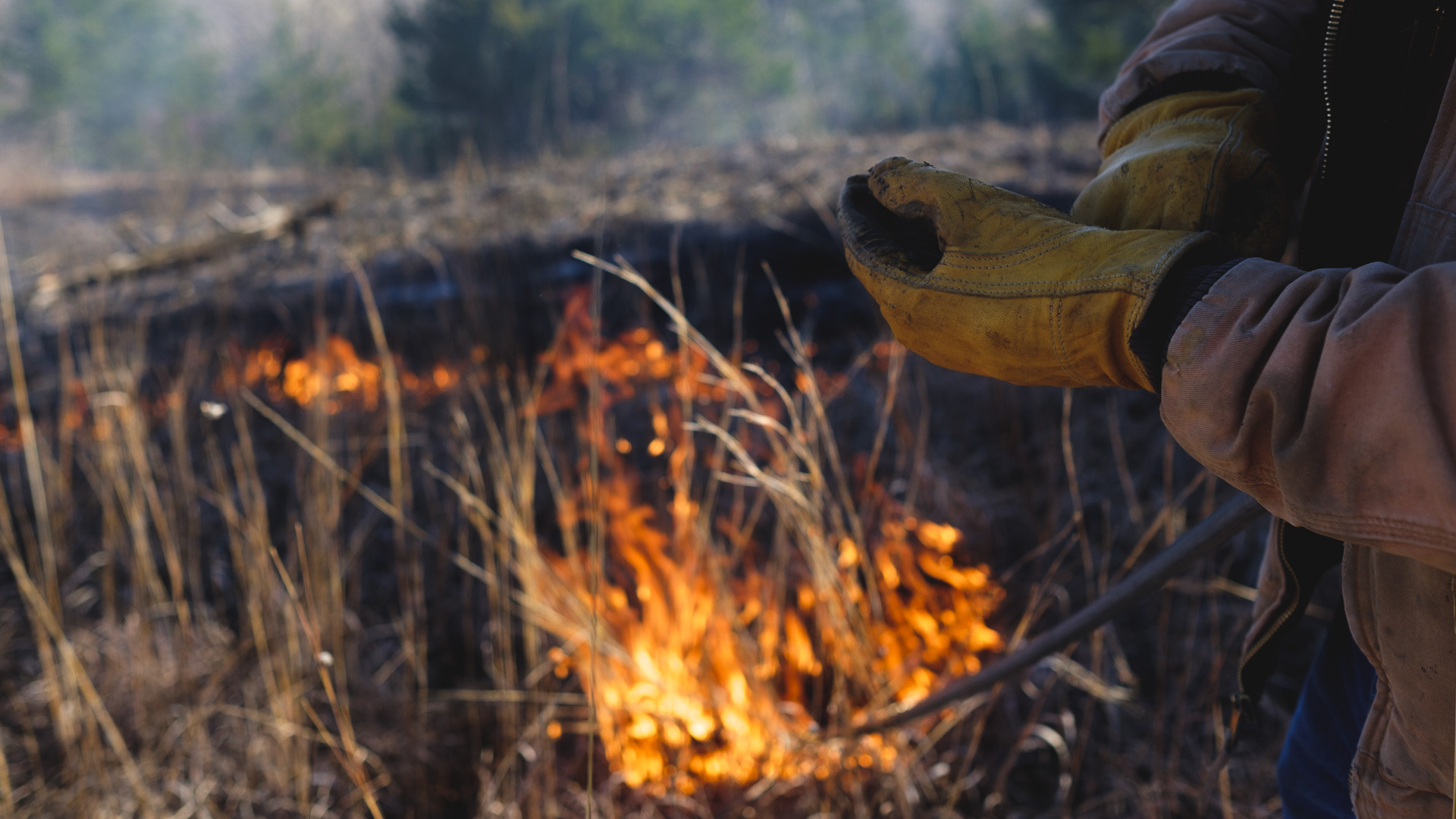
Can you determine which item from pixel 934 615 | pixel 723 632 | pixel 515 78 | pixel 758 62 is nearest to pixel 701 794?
pixel 723 632

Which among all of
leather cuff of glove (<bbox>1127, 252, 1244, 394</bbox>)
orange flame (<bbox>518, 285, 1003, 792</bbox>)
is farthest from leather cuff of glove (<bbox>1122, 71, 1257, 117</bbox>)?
orange flame (<bbox>518, 285, 1003, 792</bbox>)

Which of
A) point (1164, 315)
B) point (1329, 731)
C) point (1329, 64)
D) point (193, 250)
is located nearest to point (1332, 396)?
point (1164, 315)

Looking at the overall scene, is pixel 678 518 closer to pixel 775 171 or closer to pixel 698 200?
pixel 698 200

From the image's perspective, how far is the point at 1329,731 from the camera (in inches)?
41.1

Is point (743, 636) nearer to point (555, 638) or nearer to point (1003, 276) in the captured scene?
point (1003, 276)

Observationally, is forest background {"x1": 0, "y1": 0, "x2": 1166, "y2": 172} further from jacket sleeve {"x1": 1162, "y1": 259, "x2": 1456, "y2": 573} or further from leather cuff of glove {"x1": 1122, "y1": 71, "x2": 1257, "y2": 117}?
jacket sleeve {"x1": 1162, "y1": 259, "x2": 1456, "y2": 573}

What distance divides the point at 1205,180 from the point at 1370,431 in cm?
48

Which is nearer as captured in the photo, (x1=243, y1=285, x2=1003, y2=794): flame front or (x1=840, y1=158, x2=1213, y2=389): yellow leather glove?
(x1=840, y1=158, x2=1213, y2=389): yellow leather glove

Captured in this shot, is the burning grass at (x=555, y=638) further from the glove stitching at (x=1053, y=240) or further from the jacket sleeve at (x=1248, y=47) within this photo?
the jacket sleeve at (x=1248, y=47)

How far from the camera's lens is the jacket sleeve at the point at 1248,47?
1095 millimetres

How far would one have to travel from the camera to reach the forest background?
35.3 ft

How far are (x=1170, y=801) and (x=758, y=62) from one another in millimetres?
19986

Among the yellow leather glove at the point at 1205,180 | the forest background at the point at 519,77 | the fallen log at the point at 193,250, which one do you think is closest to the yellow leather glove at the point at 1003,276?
the yellow leather glove at the point at 1205,180

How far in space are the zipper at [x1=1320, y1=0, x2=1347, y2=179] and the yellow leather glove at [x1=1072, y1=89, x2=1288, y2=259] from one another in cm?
6
